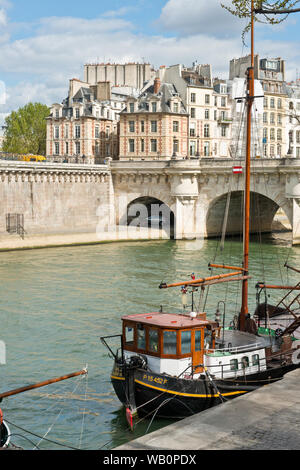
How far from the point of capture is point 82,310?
2706cm

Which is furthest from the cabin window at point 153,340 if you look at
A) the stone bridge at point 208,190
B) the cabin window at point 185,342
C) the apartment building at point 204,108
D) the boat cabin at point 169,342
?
the apartment building at point 204,108

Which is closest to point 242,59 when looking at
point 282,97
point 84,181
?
point 282,97

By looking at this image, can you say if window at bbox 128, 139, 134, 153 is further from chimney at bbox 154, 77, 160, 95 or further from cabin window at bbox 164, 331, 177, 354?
cabin window at bbox 164, 331, 177, 354

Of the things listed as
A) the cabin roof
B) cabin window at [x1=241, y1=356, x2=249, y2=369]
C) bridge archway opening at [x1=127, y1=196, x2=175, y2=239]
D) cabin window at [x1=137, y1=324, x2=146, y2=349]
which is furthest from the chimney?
A: cabin window at [x1=137, y1=324, x2=146, y2=349]

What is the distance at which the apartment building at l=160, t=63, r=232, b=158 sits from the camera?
6906cm

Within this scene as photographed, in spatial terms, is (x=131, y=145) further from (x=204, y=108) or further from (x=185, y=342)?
(x=185, y=342)

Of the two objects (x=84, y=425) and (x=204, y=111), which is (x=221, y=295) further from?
(x=204, y=111)

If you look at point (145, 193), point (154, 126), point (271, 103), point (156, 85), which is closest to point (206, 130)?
point (154, 126)

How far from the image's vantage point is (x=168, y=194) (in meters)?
54.8

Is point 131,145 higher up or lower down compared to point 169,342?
higher up

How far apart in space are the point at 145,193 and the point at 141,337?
40438mm

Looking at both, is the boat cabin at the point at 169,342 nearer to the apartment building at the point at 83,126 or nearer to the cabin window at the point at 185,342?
the cabin window at the point at 185,342

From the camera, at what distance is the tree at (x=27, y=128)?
7619 cm

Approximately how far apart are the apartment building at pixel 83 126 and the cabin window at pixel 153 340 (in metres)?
52.1
